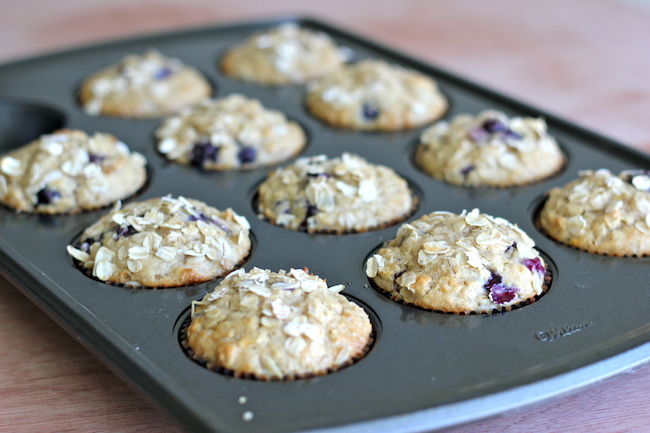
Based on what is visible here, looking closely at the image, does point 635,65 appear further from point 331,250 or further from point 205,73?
point 331,250

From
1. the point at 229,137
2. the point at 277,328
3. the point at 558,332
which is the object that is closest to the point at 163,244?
the point at 277,328

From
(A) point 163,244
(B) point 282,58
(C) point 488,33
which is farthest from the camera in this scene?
(C) point 488,33

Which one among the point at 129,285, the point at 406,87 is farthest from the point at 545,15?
the point at 129,285

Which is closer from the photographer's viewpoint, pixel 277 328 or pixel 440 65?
pixel 277 328

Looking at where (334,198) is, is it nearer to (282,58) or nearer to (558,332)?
(558,332)

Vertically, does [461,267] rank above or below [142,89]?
above

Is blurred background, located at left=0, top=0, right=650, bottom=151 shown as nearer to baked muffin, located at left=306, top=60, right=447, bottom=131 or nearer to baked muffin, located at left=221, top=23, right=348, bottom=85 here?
baked muffin, located at left=221, top=23, right=348, bottom=85
